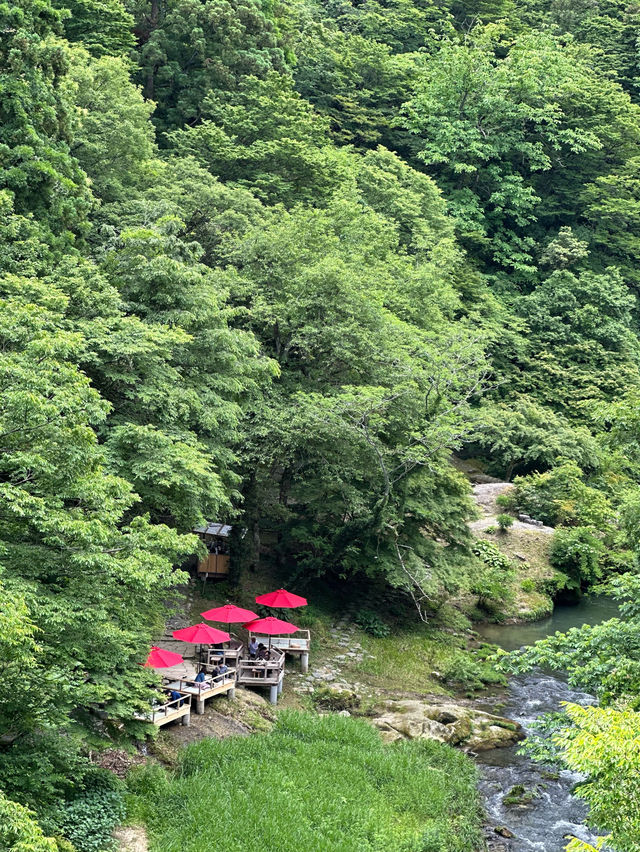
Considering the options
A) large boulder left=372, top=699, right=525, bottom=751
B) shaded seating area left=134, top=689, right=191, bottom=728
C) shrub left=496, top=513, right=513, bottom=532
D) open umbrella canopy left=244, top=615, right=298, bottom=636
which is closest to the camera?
shaded seating area left=134, top=689, right=191, bottom=728

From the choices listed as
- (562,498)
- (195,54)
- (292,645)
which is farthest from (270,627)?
(195,54)

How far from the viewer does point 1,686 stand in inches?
338

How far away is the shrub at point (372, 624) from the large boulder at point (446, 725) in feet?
13.0

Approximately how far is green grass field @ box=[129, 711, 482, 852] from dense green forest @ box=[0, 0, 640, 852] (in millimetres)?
1296

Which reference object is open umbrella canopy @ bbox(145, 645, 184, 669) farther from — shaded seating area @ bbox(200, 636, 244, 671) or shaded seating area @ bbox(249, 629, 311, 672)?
shaded seating area @ bbox(249, 629, 311, 672)

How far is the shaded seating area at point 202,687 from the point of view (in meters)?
15.2

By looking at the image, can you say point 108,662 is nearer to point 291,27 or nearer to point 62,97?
point 62,97

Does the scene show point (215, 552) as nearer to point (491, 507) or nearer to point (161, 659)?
point (161, 659)

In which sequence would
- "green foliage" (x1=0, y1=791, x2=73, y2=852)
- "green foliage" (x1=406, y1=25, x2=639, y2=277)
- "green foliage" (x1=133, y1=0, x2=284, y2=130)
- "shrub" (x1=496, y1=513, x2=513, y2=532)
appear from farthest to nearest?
"green foliage" (x1=406, y1=25, x2=639, y2=277), "green foliage" (x1=133, y1=0, x2=284, y2=130), "shrub" (x1=496, y1=513, x2=513, y2=532), "green foliage" (x1=0, y1=791, x2=73, y2=852)

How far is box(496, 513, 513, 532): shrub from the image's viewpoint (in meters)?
29.3

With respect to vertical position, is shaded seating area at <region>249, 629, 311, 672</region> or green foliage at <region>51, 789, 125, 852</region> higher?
green foliage at <region>51, 789, 125, 852</region>

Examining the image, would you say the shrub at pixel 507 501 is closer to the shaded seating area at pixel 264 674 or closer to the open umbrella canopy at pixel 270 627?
the open umbrella canopy at pixel 270 627

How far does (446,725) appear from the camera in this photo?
17.2 m

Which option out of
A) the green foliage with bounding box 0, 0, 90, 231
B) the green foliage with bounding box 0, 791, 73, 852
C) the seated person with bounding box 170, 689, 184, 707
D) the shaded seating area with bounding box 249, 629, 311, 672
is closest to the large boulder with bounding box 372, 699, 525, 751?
the shaded seating area with bounding box 249, 629, 311, 672
